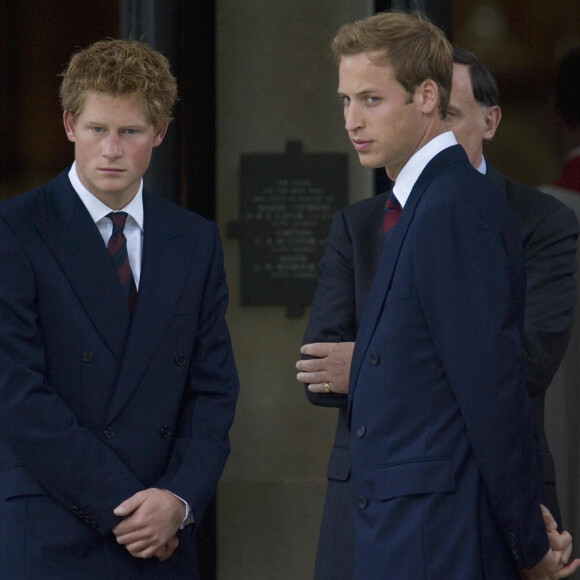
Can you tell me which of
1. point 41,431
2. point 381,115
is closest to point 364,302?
point 381,115

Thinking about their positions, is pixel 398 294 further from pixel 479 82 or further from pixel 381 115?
pixel 479 82

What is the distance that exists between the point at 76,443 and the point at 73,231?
606 mm

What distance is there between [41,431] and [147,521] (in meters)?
0.37

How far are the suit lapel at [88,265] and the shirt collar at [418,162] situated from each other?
830 millimetres

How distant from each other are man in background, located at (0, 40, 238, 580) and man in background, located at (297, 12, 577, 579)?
1.25ft

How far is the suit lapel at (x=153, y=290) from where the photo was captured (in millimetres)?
3008

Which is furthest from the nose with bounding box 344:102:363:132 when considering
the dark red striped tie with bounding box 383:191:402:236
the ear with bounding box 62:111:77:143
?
the ear with bounding box 62:111:77:143

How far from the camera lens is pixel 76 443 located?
9.39 ft

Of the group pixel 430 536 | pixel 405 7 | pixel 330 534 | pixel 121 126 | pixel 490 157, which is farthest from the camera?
pixel 490 157

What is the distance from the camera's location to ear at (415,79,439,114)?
2.94 m

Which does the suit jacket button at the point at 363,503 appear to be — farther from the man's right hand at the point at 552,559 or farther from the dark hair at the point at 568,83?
the dark hair at the point at 568,83

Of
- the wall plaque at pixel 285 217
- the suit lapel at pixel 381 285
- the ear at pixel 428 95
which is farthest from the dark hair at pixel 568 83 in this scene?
the suit lapel at pixel 381 285

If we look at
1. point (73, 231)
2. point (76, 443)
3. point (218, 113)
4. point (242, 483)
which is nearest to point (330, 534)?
point (76, 443)

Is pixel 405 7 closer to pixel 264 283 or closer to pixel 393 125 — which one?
pixel 264 283
